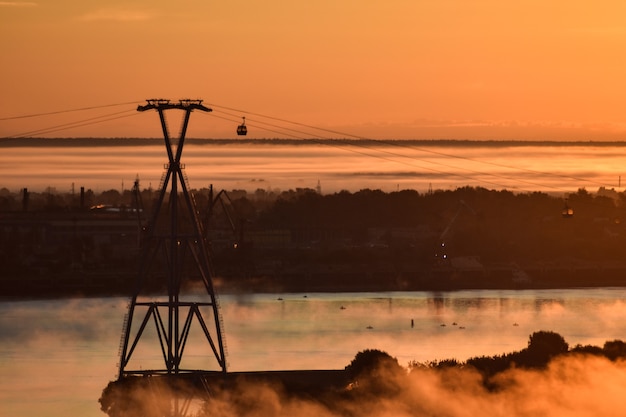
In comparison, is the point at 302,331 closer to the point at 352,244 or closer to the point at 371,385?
the point at 371,385

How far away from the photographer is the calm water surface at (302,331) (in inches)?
2169

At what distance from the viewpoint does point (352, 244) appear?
13350 cm

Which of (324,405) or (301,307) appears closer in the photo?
(324,405)

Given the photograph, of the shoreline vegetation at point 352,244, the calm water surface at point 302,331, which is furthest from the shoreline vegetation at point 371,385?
the shoreline vegetation at point 352,244

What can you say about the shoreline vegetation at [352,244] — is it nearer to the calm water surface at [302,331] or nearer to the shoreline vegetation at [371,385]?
the calm water surface at [302,331]

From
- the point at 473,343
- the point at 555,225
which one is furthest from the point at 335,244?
the point at 473,343

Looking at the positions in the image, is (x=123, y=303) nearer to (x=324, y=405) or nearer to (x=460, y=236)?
(x=460, y=236)

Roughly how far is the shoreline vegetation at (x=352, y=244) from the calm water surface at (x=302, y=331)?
7574mm

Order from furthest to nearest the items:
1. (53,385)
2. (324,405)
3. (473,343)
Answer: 1. (473,343)
2. (53,385)
3. (324,405)

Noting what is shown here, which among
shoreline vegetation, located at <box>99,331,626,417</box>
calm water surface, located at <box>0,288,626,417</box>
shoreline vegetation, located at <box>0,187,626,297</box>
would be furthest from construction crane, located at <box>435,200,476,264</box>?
shoreline vegetation, located at <box>99,331,626,417</box>

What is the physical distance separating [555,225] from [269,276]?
3851cm

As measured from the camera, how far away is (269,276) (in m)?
113

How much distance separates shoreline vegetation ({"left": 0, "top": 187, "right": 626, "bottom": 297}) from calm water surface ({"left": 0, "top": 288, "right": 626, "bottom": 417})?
7.57 metres

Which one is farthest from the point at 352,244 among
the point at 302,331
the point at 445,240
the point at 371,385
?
the point at 371,385
